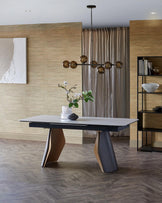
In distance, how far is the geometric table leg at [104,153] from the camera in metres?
5.34

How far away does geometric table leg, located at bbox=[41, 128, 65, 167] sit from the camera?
226 inches

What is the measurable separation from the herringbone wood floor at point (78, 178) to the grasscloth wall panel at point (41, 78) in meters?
1.25

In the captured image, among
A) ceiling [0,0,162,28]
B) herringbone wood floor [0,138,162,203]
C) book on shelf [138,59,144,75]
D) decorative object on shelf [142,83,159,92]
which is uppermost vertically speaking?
ceiling [0,0,162,28]

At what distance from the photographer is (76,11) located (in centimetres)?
641

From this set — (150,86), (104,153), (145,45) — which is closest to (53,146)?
(104,153)

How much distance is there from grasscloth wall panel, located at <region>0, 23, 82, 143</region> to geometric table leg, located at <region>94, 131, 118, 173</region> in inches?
91.1

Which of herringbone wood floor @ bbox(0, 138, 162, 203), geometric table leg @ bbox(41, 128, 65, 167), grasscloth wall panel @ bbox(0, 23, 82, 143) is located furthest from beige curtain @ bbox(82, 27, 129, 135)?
geometric table leg @ bbox(41, 128, 65, 167)

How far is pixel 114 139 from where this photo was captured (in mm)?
8250

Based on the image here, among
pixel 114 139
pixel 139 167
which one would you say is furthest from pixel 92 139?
pixel 139 167

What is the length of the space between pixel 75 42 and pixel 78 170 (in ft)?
10.4

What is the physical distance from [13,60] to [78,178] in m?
3.93

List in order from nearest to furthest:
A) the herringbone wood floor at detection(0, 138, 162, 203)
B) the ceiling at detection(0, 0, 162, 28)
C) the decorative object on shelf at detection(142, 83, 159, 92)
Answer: the herringbone wood floor at detection(0, 138, 162, 203)
the ceiling at detection(0, 0, 162, 28)
the decorative object on shelf at detection(142, 83, 159, 92)

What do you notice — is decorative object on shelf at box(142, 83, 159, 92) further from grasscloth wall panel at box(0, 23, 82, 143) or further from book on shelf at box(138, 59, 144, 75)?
grasscloth wall panel at box(0, 23, 82, 143)

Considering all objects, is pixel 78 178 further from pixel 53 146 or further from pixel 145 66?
pixel 145 66
